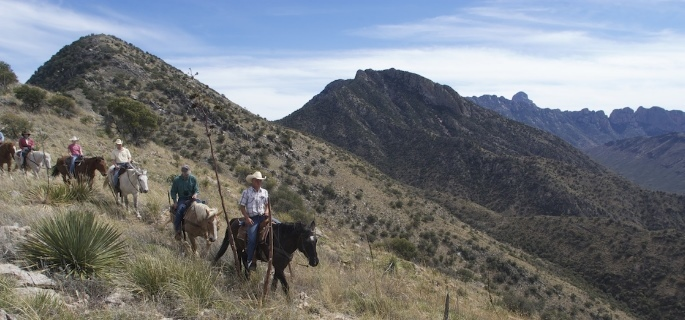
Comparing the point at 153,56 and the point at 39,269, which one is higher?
the point at 153,56

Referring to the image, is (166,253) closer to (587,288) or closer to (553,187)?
(587,288)

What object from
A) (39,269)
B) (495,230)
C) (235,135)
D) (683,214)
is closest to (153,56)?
(235,135)

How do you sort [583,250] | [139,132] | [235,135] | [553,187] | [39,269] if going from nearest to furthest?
[39,269]
[139,132]
[235,135]
[583,250]
[553,187]

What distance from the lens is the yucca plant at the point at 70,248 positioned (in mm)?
5785

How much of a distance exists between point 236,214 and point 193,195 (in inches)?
343

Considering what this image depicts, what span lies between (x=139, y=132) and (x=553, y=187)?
6293 cm

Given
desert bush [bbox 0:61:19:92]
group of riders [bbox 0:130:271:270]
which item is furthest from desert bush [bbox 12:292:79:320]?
desert bush [bbox 0:61:19:92]

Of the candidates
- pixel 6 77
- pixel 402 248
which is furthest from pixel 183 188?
pixel 6 77

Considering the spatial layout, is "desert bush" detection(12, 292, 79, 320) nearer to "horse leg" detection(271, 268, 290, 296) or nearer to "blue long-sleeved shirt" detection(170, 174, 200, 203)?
"horse leg" detection(271, 268, 290, 296)

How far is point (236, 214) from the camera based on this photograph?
17.8 metres

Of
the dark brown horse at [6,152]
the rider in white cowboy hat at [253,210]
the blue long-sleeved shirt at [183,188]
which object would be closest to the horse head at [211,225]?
the blue long-sleeved shirt at [183,188]

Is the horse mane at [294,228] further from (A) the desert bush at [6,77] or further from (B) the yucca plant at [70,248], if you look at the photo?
(A) the desert bush at [6,77]

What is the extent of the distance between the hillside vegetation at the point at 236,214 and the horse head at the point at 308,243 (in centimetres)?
64

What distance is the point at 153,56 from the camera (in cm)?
6525
